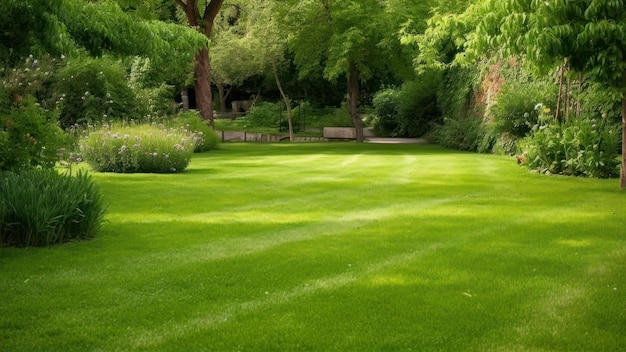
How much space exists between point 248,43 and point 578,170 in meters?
25.3

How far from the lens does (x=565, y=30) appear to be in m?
9.77

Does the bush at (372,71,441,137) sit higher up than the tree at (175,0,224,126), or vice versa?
the tree at (175,0,224,126)

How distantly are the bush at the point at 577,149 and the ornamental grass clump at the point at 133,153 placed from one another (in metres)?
8.48

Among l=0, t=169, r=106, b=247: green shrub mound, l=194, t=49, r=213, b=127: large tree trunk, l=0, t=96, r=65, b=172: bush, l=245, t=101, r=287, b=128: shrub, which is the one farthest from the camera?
l=245, t=101, r=287, b=128: shrub

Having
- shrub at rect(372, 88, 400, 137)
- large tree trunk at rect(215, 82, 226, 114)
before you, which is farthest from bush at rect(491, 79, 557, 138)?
large tree trunk at rect(215, 82, 226, 114)

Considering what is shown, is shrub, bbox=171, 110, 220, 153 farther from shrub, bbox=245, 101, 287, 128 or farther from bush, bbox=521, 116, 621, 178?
shrub, bbox=245, 101, 287, 128

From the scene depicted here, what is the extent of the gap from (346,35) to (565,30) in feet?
63.5

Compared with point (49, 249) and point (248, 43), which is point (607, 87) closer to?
point (49, 249)

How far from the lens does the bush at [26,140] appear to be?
30.3 feet

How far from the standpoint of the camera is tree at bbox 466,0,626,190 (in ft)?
31.9

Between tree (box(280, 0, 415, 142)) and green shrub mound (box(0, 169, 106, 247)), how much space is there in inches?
825

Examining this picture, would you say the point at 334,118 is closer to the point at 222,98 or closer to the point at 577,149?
the point at 222,98

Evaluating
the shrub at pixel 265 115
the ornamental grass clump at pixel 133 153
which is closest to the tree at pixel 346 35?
the shrub at pixel 265 115

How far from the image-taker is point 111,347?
4.49 meters
